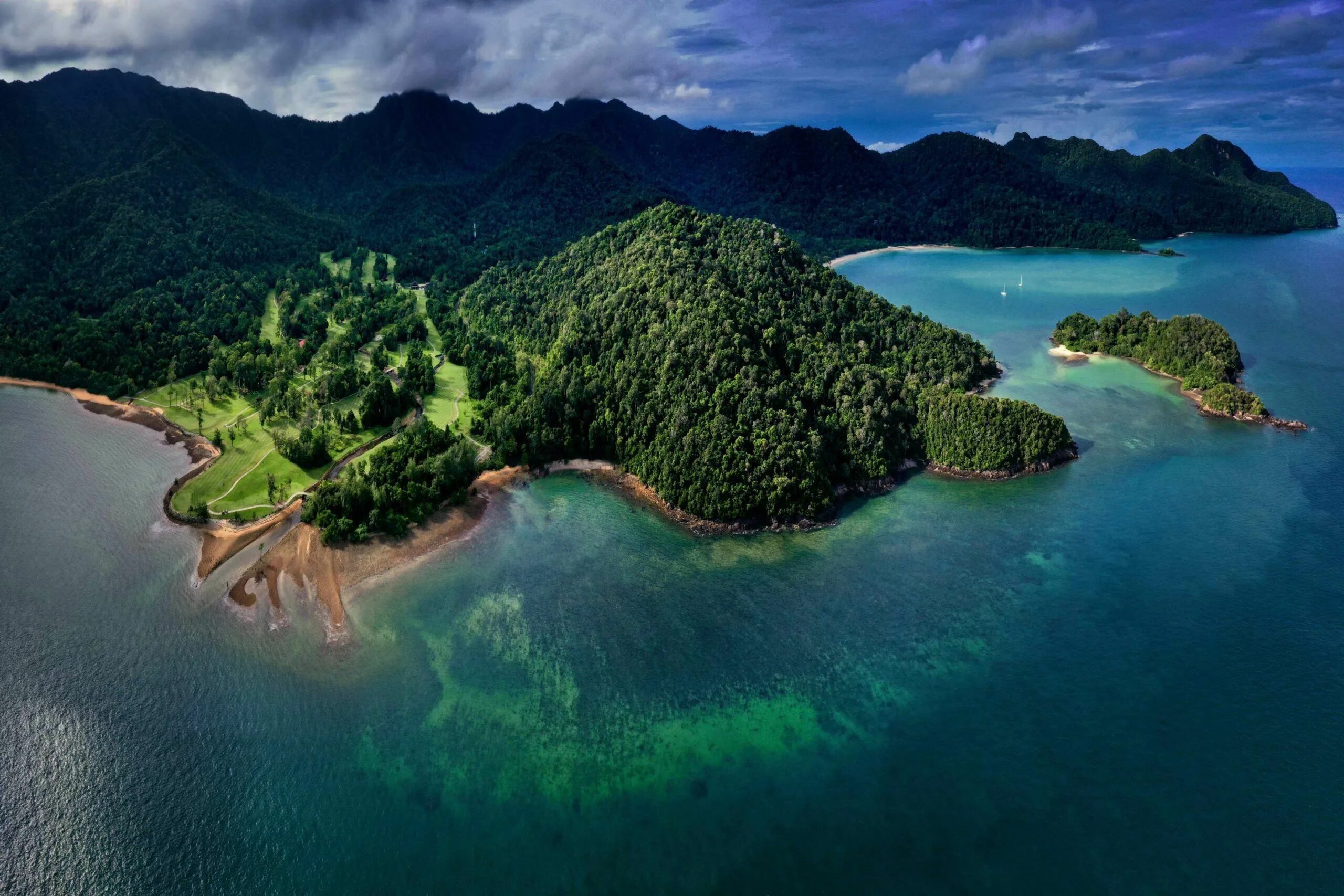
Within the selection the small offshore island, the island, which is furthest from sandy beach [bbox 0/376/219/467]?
the island

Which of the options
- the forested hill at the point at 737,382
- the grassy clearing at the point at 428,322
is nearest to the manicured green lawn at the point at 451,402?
the forested hill at the point at 737,382

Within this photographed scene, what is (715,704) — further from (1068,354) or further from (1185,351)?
Result: (1068,354)

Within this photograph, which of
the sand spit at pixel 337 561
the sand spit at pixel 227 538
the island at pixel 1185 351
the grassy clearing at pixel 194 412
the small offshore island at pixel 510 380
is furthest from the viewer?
the grassy clearing at pixel 194 412

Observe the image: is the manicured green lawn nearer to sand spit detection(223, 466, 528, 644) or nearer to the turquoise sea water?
sand spit detection(223, 466, 528, 644)

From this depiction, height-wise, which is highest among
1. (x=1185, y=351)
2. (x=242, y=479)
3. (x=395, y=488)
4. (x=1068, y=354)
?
(x=1185, y=351)

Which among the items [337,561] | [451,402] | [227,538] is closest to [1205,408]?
[451,402]

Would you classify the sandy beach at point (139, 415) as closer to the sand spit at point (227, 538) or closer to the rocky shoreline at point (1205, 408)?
the sand spit at point (227, 538)

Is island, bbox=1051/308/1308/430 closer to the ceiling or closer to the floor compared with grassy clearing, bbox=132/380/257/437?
closer to the ceiling
